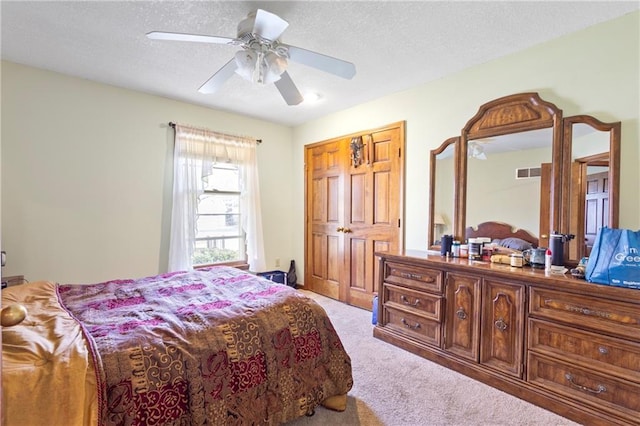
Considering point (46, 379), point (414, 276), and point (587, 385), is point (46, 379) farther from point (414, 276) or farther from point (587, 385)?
point (587, 385)

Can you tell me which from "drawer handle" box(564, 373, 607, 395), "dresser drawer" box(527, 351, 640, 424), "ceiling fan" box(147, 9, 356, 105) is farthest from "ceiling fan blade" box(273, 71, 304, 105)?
"drawer handle" box(564, 373, 607, 395)

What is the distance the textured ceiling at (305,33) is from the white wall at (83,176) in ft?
0.96

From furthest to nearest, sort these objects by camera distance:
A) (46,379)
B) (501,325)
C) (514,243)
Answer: (514,243) → (501,325) → (46,379)

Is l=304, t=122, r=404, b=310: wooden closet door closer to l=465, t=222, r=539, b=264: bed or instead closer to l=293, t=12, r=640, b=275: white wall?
l=293, t=12, r=640, b=275: white wall

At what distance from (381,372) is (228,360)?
1336 mm

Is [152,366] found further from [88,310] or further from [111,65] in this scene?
[111,65]

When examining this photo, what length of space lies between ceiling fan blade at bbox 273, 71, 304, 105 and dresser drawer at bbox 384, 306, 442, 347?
2.03 m

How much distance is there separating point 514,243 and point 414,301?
929mm

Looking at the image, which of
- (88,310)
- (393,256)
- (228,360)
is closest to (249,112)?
(393,256)

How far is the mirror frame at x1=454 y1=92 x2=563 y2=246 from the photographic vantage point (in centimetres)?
232

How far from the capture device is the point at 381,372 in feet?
7.84

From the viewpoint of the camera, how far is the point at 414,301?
2.71 metres

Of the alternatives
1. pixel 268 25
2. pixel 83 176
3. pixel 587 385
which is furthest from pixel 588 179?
pixel 83 176

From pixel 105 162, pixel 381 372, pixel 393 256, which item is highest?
pixel 105 162
